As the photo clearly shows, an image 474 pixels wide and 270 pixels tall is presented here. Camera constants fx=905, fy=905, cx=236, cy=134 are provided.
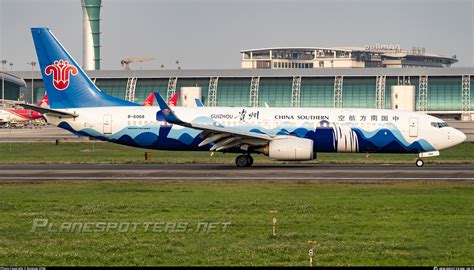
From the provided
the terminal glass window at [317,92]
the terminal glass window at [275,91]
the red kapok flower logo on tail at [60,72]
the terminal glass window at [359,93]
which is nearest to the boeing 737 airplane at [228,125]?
the red kapok flower logo on tail at [60,72]

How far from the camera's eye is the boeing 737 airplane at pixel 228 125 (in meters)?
48.9

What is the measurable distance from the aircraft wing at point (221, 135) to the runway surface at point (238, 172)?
1341 mm

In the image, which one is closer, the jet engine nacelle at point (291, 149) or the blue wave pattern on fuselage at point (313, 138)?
the jet engine nacelle at point (291, 149)

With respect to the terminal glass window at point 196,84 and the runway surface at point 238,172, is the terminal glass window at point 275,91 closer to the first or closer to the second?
the terminal glass window at point 196,84

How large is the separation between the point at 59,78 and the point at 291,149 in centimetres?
1434

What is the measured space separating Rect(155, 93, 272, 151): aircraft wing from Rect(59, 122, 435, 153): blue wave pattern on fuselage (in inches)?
29.7

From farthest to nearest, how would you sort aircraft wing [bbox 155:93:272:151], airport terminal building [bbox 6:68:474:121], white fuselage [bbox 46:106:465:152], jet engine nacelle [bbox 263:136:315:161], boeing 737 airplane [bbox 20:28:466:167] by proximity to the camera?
airport terminal building [bbox 6:68:474:121] < white fuselage [bbox 46:106:465:152] < boeing 737 airplane [bbox 20:28:466:167] < aircraft wing [bbox 155:93:272:151] < jet engine nacelle [bbox 263:136:315:161]

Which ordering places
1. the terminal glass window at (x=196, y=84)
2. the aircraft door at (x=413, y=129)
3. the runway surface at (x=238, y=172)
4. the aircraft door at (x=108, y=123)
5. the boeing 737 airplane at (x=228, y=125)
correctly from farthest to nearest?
the terminal glass window at (x=196, y=84), the aircraft door at (x=108, y=123), the aircraft door at (x=413, y=129), the boeing 737 airplane at (x=228, y=125), the runway surface at (x=238, y=172)

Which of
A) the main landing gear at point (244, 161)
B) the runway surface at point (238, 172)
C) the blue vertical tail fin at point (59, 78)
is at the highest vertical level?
the blue vertical tail fin at point (59, 78)

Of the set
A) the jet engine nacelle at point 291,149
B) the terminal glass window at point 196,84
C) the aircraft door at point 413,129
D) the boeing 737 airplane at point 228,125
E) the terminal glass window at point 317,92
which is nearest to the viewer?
the jet engine nacelle at point 291,149

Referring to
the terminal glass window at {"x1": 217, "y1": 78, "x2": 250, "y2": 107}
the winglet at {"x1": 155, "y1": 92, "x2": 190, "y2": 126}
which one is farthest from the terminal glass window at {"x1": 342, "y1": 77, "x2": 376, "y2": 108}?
the winglet at {"x1": 155, "y1": 92, "x2": 190, "y2": 126}

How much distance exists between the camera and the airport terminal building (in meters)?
123

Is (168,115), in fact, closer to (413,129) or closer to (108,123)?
(108,123)

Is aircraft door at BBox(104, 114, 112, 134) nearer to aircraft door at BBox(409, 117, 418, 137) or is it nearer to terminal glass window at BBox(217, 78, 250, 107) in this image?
aircraft door at BBox(409, 117, 418, 137)
